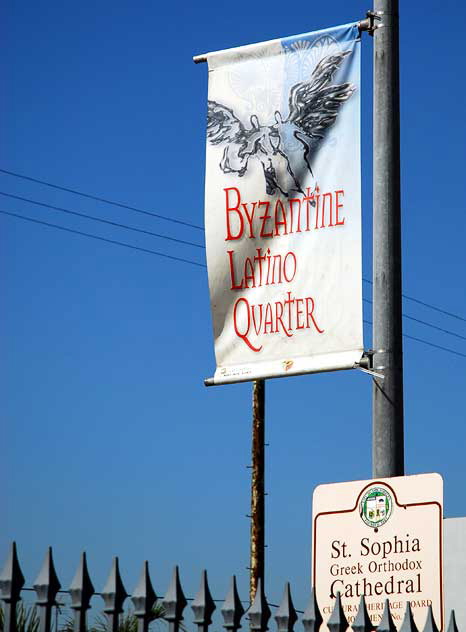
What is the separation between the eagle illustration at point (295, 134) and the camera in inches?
334

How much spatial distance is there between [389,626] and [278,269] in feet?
11.8

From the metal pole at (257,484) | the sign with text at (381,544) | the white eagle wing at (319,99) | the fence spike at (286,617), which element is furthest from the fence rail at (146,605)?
the metal pole at (257,484)

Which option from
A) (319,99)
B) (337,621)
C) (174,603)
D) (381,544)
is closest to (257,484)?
(319,99)

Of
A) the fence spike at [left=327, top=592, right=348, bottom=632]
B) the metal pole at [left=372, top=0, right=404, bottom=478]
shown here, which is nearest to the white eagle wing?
the metal pole at [left=372, top=0, right=404, bottom=478]

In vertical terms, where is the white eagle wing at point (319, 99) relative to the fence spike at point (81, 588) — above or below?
above

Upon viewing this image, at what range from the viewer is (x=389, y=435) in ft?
26.7

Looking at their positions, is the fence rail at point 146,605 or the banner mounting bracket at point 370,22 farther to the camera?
the banner mounting bracket at point 370,22

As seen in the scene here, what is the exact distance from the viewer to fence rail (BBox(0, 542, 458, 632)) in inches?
177

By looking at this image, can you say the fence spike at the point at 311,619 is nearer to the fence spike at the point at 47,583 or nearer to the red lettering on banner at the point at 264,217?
the fence spike at the point at 47,583

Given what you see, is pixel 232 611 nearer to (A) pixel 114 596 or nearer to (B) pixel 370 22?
(A) pixel 114 596

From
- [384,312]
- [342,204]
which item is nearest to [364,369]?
[384,312]

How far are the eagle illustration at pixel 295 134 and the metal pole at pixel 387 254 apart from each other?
0.42 meters

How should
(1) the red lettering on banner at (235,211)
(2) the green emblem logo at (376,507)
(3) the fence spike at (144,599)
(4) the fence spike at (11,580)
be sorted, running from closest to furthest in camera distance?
(4) the fence spike at (11,580)
(3) the fence spike at (144,599)
(2) the green emblem logo at (376,507)
(1) the red lettering on banner at (235,211)

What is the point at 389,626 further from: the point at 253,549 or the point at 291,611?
the point at 253,549
